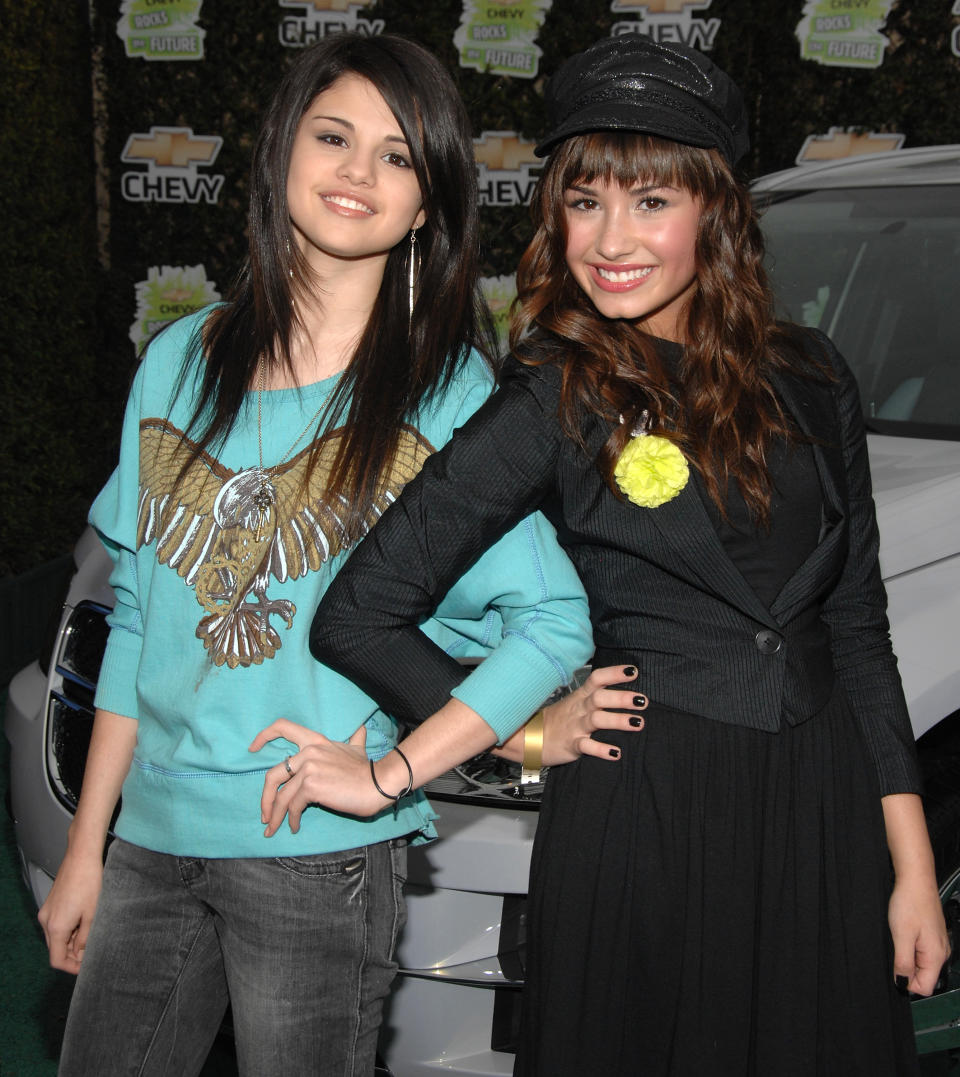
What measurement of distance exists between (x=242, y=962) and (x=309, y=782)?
262 mm

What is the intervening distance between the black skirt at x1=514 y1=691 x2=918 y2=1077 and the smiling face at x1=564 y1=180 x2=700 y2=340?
0.57m

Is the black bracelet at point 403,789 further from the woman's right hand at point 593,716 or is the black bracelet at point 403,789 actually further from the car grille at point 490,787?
the car grille at point 490,787

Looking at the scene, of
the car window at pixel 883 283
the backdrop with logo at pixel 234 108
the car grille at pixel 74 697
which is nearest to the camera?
the car grille at pixel 74 697

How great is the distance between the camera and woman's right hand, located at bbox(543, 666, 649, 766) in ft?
5.09

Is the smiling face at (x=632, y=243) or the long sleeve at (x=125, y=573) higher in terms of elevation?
the smiling face at (x=632, y=243)

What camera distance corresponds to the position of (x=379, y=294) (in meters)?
1.78

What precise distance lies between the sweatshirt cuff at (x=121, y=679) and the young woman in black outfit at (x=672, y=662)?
14.2 inches

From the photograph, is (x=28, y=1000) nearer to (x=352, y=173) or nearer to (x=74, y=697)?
(x=74, y=697)

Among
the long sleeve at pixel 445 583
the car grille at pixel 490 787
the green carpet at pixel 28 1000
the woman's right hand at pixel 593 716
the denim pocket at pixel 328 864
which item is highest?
the long sleeve at pixel 445 583

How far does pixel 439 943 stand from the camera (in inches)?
83.0

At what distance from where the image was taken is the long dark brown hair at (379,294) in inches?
63.6

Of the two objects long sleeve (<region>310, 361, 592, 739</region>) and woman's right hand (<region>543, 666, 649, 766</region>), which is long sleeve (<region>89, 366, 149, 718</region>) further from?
woman's right hand (<region>543, 666, 649, 766</region>)

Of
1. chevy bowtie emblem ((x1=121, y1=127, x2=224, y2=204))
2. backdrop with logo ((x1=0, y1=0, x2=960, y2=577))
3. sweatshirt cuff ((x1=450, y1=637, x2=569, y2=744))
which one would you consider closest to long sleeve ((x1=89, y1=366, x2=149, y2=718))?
sweatshirt cuff ((x1=450, y1=637, x2=569, y2=744))

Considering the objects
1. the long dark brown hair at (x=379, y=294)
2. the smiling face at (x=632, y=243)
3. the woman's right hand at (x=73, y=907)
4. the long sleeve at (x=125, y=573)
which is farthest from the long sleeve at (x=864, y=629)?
the woman's right hand at (x=73, y=907)
